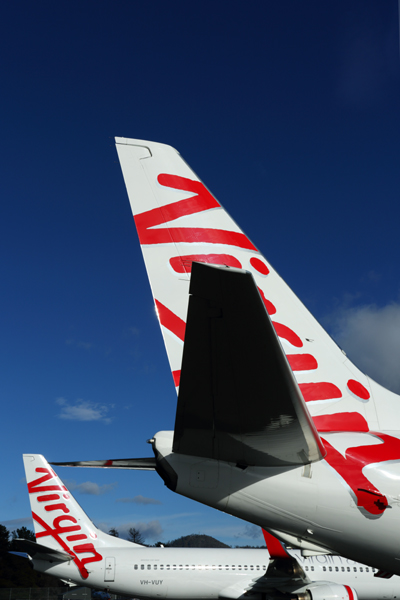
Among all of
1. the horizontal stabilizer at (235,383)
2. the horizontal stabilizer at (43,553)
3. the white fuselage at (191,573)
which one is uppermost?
the horizontal stabilizer at (235,383)

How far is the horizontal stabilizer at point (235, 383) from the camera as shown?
8.78 ft

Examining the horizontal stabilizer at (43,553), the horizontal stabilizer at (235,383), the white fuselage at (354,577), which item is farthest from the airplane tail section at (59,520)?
the horizontal stabilizer at (235,383)

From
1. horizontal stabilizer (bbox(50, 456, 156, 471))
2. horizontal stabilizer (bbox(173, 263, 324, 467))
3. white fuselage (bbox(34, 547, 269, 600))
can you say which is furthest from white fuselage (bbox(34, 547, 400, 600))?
horizontal stabilizer (bbox(173, 263, 324, 467))

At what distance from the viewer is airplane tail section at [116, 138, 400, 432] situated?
587 cm

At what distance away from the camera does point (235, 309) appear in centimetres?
275

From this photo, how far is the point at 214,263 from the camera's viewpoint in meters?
5.90

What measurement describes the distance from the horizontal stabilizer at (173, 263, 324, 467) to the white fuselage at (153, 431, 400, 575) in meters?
0.26

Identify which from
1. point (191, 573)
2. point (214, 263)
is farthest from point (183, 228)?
point (191, 573)

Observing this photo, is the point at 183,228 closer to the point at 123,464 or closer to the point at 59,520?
the point at 123,464

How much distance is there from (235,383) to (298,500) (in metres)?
2.08

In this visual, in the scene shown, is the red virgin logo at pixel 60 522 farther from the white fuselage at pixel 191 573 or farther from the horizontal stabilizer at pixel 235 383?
the horizontal stabilizer at pixel 235 383

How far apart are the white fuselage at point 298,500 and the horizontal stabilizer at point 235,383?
0.85 ft

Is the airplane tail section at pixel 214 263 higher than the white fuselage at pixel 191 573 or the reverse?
higher

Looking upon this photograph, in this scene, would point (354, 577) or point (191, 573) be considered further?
point (191, 573)
